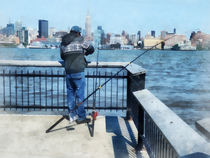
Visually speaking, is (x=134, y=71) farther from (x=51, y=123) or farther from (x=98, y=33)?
(x=51, y=123)

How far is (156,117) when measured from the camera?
3.10 meters

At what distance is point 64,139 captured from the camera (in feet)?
18.8

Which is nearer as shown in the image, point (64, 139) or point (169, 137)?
point (169, 137)

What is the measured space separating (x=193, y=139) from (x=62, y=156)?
3.15 metres

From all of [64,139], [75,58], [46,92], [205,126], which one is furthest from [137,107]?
[46,92]

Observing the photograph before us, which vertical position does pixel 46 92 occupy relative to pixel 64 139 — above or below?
above

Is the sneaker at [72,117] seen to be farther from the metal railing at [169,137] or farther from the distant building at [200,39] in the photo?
the distant building at [200,39]

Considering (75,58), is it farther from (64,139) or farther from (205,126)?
(205,126)

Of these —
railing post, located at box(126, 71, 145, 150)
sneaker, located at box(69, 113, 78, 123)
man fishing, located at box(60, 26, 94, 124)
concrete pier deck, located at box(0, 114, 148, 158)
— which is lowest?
concrete pier deck, located at box(0, 114, 148, 158)

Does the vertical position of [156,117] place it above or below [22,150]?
above

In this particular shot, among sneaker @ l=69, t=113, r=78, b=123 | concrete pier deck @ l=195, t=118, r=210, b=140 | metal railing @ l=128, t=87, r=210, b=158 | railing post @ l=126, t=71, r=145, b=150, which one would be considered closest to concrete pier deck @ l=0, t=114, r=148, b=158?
sneaker @ l=69, t=113, r=78, b=123

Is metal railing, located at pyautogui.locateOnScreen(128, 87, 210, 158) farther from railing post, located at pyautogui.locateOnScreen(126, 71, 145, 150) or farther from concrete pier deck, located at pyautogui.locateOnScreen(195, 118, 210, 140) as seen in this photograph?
railing post, located at pyautogui.locateOnScreen(126, 71, 145, 150)

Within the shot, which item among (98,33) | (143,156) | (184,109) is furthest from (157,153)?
(184,109)

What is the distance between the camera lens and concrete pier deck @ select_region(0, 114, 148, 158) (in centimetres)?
506
